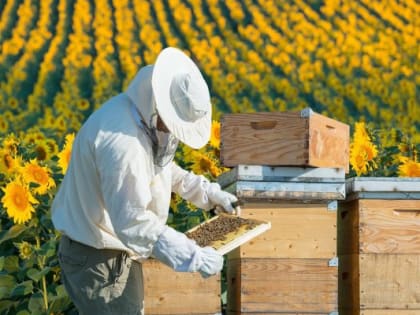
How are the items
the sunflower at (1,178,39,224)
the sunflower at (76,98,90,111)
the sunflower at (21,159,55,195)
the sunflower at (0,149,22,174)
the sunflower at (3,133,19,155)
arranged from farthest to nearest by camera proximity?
1. the sunflower at (76,98,90,111)
2. the sunflower at (3,133,19,155)
3. the sunflower at (0,149,22,174)
4. the sunflower at (21,159,55,195)
5. the sunflower at (1,178,39,224)

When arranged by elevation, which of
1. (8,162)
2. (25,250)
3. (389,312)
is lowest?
(389,312)

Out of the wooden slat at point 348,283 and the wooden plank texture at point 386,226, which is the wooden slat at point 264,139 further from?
the wooden slat at point 348,283

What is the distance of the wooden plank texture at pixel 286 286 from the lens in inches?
182

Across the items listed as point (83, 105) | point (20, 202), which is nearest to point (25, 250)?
point (20, 202)

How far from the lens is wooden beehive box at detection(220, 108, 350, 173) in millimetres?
4574

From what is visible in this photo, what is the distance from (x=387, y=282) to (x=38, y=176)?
1952mm

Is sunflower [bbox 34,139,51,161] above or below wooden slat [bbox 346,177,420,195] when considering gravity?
above

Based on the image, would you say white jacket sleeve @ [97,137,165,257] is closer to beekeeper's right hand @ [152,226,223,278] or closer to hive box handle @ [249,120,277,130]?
beekeeper's right hand @ [152,226,223,278]

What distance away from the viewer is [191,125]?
368cm

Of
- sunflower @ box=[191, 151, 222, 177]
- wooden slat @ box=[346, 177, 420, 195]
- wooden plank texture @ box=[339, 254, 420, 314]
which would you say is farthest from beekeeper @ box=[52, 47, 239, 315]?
sunflower @ box=[191, 151, 222, 177]

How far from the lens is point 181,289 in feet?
15.4

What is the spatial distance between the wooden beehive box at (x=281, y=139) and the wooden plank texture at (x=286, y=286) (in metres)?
0.48

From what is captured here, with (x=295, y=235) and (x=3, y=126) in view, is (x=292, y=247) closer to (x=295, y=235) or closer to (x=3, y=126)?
(x=295, y=235)

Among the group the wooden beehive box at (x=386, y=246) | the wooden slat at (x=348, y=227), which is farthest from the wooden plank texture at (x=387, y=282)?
the wooden slat at (x=348, y=227)
